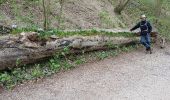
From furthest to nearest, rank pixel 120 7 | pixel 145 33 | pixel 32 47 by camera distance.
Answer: pixel 120 7
pixel 145 33
pixel 32 47

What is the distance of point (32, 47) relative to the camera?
39.3 ft

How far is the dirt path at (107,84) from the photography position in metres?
10.8

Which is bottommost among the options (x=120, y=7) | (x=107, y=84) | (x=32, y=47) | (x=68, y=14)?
(x=107, y=84)

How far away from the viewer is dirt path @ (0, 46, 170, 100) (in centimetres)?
1084

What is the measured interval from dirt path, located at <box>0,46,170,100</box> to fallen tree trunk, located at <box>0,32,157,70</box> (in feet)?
2.99

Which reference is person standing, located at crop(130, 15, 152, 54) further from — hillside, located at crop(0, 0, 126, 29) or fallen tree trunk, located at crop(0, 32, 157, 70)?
fallen tree trunk, located at crop(0, 32, 157, 70)

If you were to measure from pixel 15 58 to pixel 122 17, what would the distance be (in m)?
10.8

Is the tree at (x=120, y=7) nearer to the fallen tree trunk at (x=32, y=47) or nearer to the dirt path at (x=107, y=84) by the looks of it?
the dirt path at (x=107, y=84)

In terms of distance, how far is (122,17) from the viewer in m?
21.0

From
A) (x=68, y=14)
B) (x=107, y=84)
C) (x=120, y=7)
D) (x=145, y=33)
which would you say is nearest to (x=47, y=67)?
(x=107, y=84)

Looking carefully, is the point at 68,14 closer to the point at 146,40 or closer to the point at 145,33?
the point at 145,33

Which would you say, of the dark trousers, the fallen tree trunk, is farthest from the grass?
the dark trousers

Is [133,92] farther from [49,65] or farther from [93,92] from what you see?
[49,65]

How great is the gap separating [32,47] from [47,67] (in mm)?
1051
